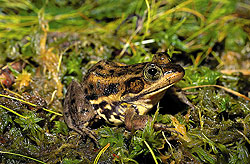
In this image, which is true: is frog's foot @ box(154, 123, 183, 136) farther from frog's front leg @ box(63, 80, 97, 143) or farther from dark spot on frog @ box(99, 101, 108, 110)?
frog's front leg @ box(63, 80, 97, 143)

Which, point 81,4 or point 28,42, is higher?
point 81,4

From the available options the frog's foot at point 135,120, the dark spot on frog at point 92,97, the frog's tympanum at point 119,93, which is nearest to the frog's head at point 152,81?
the frog's tympanum at point 119,93

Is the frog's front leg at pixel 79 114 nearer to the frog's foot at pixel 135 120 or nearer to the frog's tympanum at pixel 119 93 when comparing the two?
the frog's tympanum at pixel 119 93

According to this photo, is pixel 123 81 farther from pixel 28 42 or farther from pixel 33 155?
pixel 28 42

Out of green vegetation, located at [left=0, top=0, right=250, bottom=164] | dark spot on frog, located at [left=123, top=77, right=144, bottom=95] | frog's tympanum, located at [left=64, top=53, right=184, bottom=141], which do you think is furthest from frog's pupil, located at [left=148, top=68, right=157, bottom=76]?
green vegetation, located at [left=0, top=0, right=250, bottom=164]

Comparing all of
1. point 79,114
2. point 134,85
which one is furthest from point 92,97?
point 134,85

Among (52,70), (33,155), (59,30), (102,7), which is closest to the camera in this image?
(33,155)

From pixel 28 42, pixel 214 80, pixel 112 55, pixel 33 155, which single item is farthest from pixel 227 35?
pixel 33 155
